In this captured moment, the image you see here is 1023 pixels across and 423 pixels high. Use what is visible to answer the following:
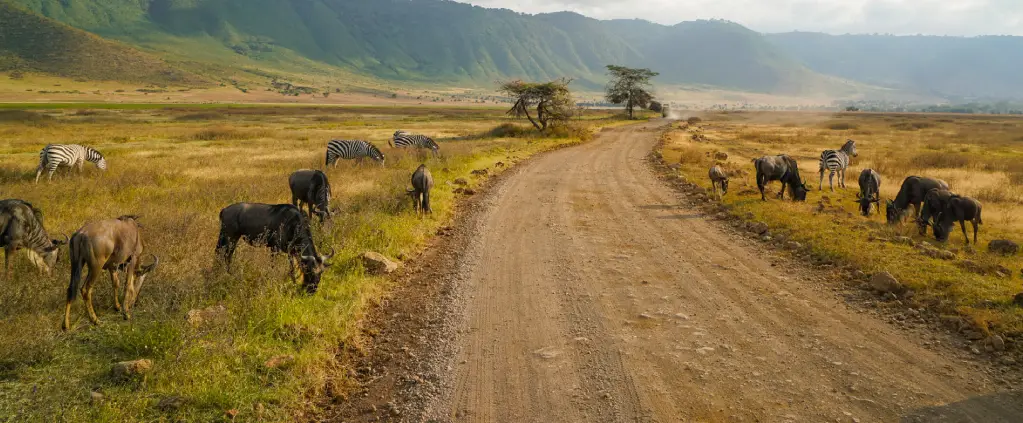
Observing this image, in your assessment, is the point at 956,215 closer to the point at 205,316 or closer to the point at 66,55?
the point at 205,316

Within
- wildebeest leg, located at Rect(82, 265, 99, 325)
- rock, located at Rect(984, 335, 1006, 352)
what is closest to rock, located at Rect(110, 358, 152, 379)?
wildebeest leg, located at Rect(82, 265, 99, 325)

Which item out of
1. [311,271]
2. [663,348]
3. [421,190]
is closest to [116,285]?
[311,271]

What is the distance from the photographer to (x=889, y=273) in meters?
10.1

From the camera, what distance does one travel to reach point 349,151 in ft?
93.6

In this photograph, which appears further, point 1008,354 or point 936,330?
point 936,330

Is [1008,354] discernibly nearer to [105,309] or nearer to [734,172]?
[105,309]

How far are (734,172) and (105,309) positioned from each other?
25293mm

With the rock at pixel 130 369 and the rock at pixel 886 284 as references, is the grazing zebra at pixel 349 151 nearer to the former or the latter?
the rock at pixel 130 369

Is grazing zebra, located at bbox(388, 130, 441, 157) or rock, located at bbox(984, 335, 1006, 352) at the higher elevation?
grazing zebra, located at bbox(388, 130, 441, 157)

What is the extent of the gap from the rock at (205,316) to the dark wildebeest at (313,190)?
588 cm

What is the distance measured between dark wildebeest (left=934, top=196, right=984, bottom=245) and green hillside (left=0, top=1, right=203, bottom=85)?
172m

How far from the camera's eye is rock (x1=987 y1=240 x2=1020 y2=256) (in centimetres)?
1266

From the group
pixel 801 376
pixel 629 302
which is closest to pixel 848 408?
pixel 801 376

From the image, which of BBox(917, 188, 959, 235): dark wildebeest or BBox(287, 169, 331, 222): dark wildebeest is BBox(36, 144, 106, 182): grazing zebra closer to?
BBox(287, 169, 331, 222): dark wildebeest
